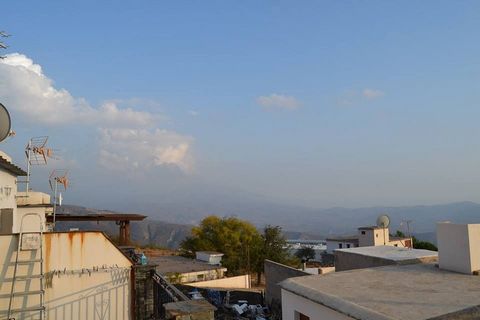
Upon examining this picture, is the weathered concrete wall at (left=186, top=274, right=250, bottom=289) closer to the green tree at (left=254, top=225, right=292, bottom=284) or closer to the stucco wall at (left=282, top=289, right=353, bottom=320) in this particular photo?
the green tree at (left=254, top=225, right=292, bottom=284)

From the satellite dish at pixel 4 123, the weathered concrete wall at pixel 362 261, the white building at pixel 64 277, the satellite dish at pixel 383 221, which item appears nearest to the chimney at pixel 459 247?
the weathered concrete wall at pixel 362 261

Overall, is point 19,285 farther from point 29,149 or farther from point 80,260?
point 29,149

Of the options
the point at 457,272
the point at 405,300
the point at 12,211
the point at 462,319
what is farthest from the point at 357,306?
the point at 12,211

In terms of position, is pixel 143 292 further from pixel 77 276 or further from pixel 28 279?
pixel 28 279

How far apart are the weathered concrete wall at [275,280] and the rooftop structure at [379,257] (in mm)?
4082

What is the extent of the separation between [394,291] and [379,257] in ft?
22.2

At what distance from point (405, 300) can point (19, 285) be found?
27.7 ft

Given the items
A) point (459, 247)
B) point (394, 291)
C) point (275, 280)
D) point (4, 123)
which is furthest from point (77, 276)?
point (275, 280)

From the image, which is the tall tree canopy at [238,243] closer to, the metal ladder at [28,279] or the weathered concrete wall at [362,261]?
the weathered concrete wall at [362,261]

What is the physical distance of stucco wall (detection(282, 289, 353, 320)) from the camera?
825 centimetres

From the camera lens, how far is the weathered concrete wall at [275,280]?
2173 centimetres

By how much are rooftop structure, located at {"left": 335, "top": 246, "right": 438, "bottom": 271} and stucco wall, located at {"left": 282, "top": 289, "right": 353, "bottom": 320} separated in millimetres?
4914

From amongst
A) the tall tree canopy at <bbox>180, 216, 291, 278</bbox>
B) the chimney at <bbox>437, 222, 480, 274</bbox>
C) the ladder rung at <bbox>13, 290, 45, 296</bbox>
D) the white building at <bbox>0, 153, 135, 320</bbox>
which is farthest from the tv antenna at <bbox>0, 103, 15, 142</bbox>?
the tall tree canopy at <bbox>180, 216, 291, 278</bbox>

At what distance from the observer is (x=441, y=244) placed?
10.8 meters
